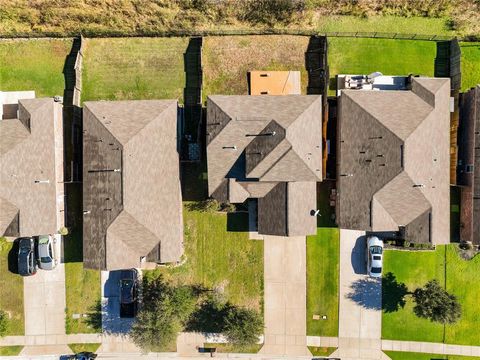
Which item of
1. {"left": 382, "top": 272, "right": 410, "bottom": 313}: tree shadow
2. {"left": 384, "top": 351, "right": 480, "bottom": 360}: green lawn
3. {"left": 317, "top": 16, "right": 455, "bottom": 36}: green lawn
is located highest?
{"left": 317, "top": 16, "right": 455, "bottom": 36}: green lawn

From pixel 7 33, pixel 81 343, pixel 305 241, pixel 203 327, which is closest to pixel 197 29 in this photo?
pixel 7 33

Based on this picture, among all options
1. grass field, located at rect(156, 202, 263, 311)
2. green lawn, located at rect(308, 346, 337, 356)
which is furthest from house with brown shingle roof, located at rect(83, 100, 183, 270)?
green lawn, located at rect(308, 346, 337, 356)

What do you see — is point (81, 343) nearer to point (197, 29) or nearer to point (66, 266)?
point (66, 266)

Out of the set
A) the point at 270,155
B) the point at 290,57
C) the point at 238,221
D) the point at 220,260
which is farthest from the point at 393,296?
the point at 290,57

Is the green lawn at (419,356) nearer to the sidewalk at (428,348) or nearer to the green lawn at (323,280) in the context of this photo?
the sidewalk at (428,348)

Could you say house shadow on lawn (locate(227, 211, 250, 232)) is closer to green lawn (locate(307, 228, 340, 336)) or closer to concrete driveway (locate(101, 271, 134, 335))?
green lawn (locate(307, 228, 340, 336))

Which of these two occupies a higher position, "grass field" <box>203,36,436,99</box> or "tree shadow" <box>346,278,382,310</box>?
"grass field" <box>203,36,436,99</box>
